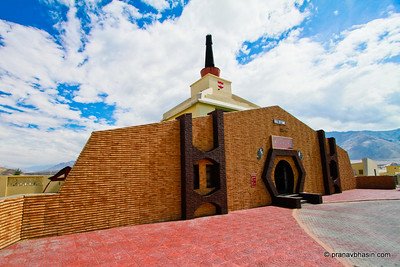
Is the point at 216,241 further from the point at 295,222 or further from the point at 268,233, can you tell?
the point at 295,222

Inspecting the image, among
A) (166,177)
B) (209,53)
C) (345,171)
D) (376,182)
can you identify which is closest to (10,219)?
(166,177)

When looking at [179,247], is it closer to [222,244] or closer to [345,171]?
[222,244]

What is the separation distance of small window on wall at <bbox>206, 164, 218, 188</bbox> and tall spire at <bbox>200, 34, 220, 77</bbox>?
13.6 metres

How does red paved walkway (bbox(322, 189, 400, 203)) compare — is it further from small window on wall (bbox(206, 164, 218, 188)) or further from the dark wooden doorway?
small window on wall (bbox(206, 164, 218, 188))

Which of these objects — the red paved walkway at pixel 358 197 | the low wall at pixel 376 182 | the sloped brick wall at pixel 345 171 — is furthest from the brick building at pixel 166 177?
the low wall at pixel 376 182

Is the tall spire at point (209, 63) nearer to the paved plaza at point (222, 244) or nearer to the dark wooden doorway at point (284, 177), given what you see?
the dark wooden doorway at point (284, 177)

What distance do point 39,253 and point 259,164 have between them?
38.7 feet

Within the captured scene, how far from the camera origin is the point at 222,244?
6832 millimetres

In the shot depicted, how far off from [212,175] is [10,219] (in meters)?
8.45

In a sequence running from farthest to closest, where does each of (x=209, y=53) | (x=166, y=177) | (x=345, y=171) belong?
(x=209, y=53), (x=345, y=171), (x=166, y=177)

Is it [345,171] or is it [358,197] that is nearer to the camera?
[358,197]

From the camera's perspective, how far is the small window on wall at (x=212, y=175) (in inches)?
476

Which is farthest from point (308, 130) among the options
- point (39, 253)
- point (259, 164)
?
point (39, 253)

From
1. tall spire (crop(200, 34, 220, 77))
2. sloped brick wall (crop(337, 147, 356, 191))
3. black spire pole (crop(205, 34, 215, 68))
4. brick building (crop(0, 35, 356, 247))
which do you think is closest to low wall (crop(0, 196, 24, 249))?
brick building (crop(0, 35, 356, 247))
